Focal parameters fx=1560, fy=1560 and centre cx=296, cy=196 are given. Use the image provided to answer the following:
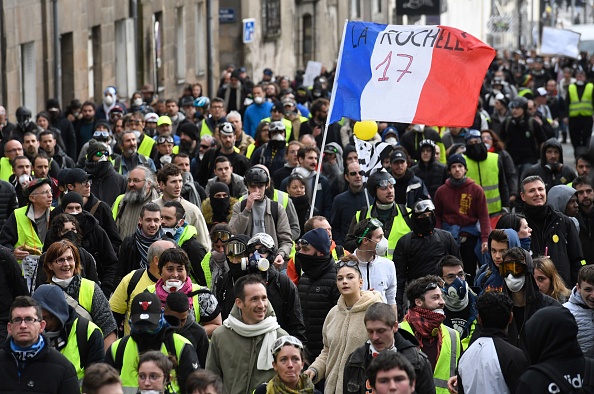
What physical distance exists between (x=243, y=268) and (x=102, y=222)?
7.65ft

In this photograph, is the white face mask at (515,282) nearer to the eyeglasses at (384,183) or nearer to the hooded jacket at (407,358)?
the hooded jacket at (407,358)

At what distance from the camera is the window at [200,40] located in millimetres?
39091

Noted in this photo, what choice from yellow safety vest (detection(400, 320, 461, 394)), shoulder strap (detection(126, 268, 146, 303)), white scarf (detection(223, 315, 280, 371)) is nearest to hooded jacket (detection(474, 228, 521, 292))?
yellow safety vest (detection(400, 320, 461, 394))

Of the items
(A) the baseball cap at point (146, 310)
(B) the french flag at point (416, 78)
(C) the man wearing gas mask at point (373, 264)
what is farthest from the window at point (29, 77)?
(A) the baseball cap at point (146, 310)

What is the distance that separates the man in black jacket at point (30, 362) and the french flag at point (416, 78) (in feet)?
18.9

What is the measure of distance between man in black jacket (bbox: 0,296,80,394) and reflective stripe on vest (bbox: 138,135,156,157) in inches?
379

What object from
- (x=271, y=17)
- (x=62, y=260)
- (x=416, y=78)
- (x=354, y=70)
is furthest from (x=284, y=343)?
(x=271, y=17)

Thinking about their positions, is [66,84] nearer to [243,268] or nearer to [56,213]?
[56,213]

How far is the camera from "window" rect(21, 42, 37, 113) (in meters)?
27.3

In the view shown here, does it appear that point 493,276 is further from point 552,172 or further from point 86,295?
point 552,172

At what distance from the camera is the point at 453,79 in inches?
518

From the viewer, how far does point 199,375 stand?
725 centimetres

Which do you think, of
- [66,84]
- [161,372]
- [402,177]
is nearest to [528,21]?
[66,84]

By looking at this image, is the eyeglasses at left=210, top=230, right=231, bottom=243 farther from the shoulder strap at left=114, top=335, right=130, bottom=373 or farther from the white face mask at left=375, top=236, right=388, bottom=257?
the shoulder strap at left=114, top=335, right=130, bottom=373
